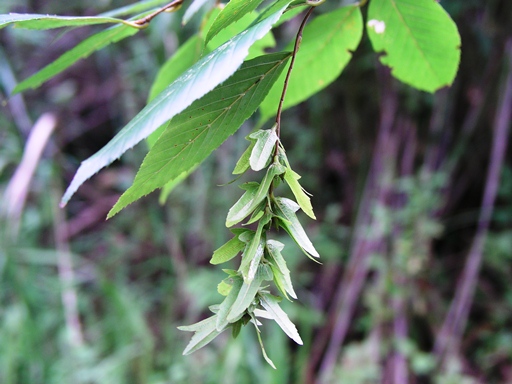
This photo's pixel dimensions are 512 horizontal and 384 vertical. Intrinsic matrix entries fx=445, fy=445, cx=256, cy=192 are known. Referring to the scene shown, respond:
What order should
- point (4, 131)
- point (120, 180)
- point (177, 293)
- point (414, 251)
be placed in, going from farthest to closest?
1. point (120, 180)
2. point (4, 131)
3. point (177, 293)
4. point (414, 251)

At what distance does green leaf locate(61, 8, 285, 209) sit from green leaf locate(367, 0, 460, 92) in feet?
0.67

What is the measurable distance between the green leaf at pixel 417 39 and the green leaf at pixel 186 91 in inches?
8.0

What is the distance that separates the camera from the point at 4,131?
1.91 m

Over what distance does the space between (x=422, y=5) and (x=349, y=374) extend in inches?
45.2

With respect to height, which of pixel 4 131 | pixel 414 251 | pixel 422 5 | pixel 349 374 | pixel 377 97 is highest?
pixel 422 5

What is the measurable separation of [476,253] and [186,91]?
1.41 meters

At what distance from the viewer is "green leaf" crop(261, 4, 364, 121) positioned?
0.42 m

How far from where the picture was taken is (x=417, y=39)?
42 centimetres

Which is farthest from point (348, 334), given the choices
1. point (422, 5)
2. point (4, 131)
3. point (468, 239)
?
point (4, 131)

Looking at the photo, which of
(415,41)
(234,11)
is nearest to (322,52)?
(415,41)

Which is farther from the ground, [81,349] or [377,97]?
[377,97]

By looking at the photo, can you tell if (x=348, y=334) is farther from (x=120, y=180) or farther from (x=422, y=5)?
(x=422, y=5)

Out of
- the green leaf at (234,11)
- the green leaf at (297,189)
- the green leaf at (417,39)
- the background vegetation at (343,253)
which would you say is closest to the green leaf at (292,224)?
the green leaf at (297,189)

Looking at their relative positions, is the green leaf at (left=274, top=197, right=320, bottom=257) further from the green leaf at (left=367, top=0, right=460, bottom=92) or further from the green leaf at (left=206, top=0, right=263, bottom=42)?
the green leaf at (left=367, top=0, right=460, bottom=92)
